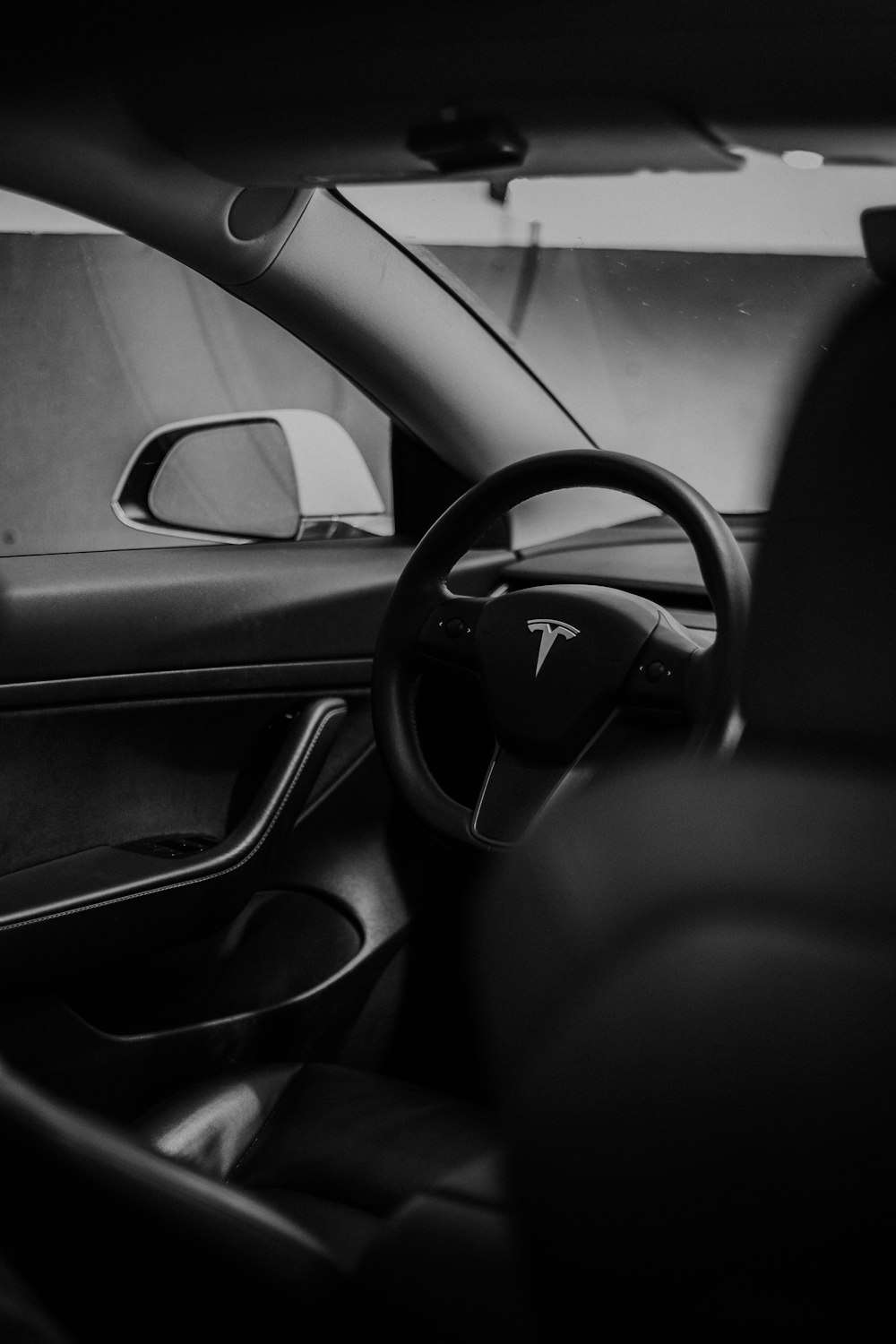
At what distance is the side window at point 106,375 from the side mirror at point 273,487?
0.05 feet

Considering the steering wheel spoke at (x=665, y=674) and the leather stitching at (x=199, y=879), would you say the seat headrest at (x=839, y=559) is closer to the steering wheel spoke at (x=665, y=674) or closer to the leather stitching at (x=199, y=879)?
the steering wheel spoke at (x=665, y=674)

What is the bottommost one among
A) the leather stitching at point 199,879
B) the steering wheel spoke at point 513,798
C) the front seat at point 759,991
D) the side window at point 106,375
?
the leather stitching at point 199,879

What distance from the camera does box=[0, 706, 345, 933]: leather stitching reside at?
182 cm

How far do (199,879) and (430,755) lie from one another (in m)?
0.43

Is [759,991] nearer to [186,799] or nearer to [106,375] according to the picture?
[186,799]

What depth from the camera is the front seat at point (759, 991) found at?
0.57m

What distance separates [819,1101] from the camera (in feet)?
1.88

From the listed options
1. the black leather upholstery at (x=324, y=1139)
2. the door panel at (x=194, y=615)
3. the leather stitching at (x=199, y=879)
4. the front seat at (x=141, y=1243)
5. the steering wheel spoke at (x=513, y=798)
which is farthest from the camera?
the door panel at (x=194, y=615)

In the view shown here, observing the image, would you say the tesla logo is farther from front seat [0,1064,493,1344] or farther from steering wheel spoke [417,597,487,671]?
front seat [0,1064,493,1344]

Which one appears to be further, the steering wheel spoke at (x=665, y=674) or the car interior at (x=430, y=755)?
the steering wheel spoke at (x=665, y=674)

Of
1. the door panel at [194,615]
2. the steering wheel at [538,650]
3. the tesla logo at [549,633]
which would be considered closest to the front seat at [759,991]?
the steering wheel at [538,650]

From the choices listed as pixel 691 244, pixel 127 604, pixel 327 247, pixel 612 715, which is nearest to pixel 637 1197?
pixel 612 715


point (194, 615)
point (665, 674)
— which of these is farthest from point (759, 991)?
point (194, 615)

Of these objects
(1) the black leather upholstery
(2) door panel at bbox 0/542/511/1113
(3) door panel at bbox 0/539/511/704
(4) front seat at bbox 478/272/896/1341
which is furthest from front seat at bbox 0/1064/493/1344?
(3) door panel at bbox 0/539/511/704
